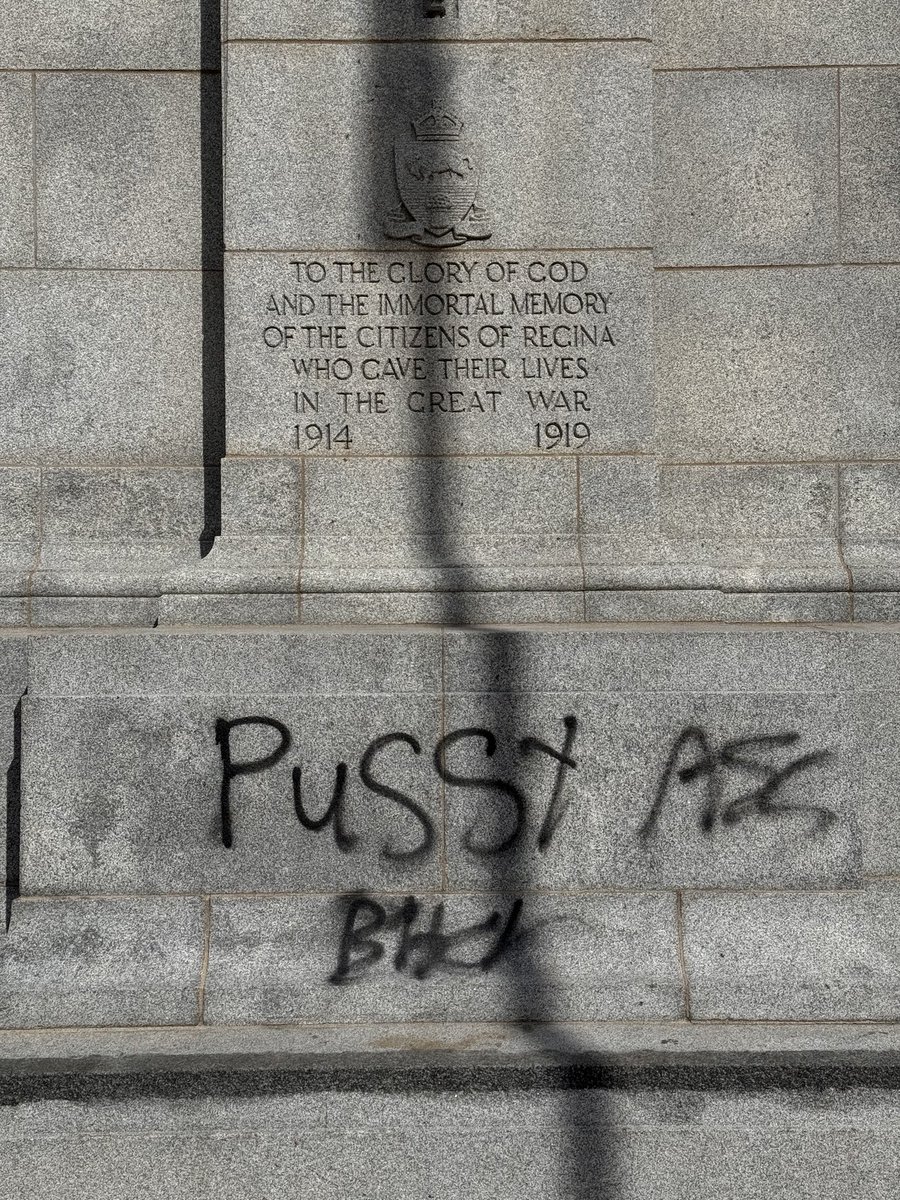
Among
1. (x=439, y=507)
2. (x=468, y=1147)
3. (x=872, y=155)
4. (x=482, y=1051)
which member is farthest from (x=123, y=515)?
(x=872, y=155)

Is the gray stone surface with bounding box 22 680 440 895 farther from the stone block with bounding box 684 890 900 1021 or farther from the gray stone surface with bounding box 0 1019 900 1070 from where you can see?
the stone block with bounding box 684 890 900 1021

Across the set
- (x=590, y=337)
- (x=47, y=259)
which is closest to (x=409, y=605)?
(x=590, y=337)

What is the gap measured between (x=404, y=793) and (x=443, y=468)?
2098 millimetres

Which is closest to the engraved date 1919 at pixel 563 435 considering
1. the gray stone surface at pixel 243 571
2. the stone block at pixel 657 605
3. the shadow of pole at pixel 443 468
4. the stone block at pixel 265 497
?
the shadow of pole at pixel 443 468

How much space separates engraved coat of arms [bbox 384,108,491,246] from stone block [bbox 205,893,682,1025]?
3.65 meters

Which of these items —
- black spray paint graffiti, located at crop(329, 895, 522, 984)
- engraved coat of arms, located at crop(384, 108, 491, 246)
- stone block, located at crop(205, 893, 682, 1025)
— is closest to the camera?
stone block, located at crop(205, 893, 682, 1025)

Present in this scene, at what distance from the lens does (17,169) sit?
9195mm

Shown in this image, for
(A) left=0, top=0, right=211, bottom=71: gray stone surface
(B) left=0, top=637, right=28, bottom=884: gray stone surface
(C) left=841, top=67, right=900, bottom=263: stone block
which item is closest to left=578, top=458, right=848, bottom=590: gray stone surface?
(C) left=841, top=67, right=900, bottom=263: stone block

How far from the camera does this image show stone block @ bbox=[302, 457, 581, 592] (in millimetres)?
8281

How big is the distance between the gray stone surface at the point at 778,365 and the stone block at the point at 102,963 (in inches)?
165

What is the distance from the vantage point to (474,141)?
842cm

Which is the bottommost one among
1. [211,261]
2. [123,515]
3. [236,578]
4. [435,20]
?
[236,578]

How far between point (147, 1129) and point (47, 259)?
5331 mm

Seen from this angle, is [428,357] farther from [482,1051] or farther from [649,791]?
[482,1051]
